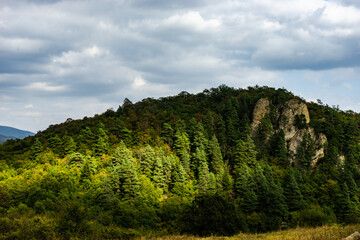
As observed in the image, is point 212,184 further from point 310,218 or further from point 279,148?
point 279,148

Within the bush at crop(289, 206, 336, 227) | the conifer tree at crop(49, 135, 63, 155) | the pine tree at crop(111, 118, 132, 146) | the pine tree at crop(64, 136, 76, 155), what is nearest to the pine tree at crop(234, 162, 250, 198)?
the bush at crop(289, 206, 336, 227)

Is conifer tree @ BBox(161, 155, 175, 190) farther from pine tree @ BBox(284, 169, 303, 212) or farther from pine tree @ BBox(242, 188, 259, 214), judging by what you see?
pine tree @ BBox(284, 169, 303, 212)

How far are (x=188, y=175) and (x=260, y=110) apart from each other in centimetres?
4023

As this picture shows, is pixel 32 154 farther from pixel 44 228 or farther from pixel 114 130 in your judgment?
pixel 44 228

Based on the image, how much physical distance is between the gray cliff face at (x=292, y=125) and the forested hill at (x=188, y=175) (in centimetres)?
32

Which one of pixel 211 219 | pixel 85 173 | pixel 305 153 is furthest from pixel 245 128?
pixel 211 219

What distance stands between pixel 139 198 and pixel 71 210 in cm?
1978

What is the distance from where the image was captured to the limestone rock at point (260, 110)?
87694 millimetres

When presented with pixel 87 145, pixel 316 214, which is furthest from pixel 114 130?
pixel 316 214

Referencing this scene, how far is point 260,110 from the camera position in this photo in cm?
8925

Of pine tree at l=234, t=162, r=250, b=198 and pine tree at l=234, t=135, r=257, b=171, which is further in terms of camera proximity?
pine tree at l=234, t=135, r=257, b=171

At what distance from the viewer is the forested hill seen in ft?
111

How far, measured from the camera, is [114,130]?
232 feet

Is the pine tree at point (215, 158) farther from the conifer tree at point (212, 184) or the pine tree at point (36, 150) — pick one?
the pine tree at point (36, 150)
